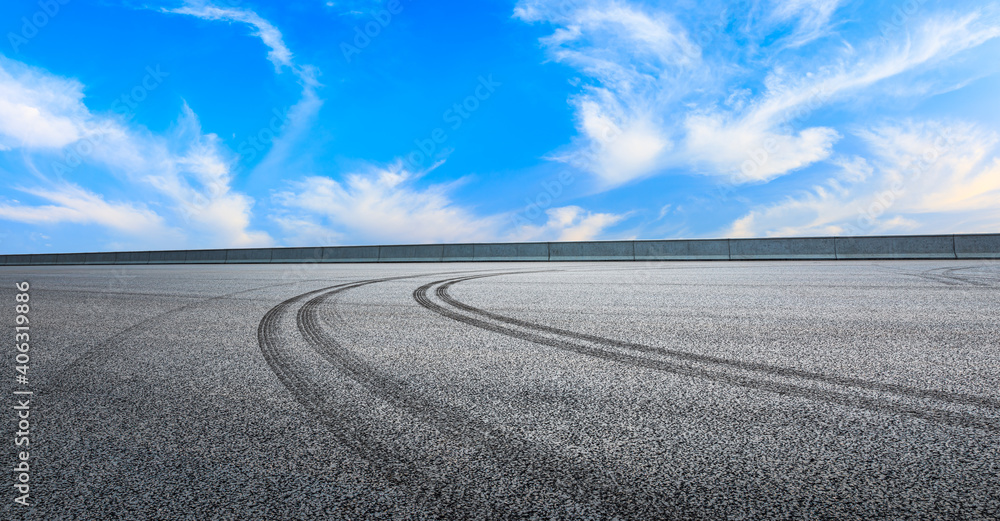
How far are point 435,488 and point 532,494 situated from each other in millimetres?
326

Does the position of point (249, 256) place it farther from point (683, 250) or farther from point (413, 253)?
point (683, 250)

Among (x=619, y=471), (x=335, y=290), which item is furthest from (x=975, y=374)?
(x=335, y=290)

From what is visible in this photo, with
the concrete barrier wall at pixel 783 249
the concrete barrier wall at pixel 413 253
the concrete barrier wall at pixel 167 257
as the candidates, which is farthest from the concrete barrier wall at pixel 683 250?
the concrete barrier wall at pixel 167 257

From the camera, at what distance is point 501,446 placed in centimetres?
207

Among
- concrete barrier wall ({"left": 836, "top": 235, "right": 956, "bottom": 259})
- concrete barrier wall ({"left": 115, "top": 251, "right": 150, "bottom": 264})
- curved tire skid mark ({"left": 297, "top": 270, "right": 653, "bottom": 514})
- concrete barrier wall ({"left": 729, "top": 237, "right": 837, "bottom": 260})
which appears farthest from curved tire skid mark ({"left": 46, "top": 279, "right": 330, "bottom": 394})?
concrete barrier wall ({"left": 115, "top": 251, "right": 150, "bottom": 264})

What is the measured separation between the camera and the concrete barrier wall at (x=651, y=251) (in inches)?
784

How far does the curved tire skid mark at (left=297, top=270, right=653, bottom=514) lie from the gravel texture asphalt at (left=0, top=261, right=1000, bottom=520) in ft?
0.04

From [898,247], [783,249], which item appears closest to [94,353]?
[783,249]

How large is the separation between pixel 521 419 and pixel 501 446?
13.1 inches

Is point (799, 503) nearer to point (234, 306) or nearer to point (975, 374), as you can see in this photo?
point (975, 374)

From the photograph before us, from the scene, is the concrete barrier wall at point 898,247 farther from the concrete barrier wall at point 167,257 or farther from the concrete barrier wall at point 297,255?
the concrete barrier wall at point 167,257

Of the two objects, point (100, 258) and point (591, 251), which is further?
point (100, 258)

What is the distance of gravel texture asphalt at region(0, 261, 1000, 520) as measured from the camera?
167cm

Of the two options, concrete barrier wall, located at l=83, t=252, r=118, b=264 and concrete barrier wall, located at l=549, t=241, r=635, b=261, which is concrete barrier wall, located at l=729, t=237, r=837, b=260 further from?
concrete barrier wall, located at l=83, t=252, r=118, b=264
